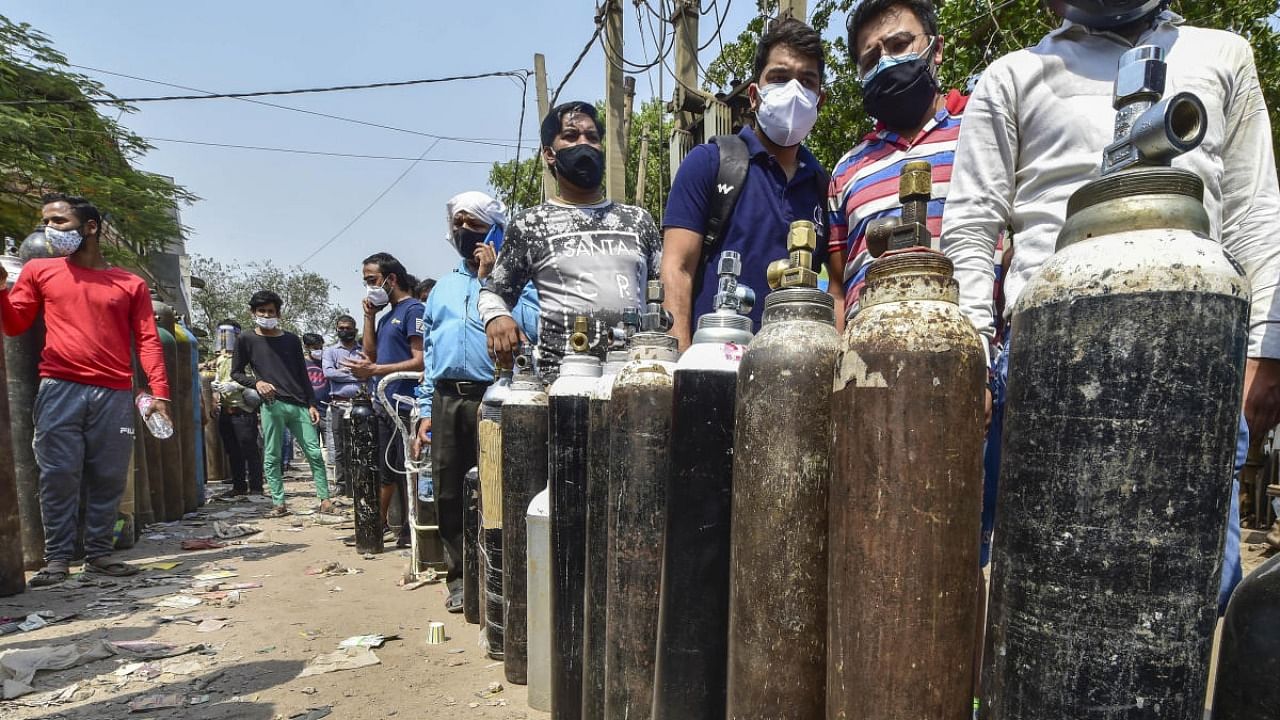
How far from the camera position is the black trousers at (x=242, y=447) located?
29.4 feet

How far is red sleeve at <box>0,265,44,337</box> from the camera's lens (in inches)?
185

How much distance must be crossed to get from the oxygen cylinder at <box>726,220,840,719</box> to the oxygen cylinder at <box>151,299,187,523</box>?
300 inches

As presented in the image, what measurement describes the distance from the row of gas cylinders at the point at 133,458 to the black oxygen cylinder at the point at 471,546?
298cm

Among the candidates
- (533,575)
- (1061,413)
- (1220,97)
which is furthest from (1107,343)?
(533,575)

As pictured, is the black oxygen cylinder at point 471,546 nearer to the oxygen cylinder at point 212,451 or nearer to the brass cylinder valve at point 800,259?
the brass cylinder valve at point 800,259

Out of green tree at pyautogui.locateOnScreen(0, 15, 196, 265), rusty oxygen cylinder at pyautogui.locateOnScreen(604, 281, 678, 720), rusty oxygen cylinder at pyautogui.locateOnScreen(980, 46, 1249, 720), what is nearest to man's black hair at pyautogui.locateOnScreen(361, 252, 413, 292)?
rusty oxygen cylinder at pyautogui.locateOnScreen(604, 281, 678, 720)

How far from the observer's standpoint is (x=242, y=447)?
9.40 m

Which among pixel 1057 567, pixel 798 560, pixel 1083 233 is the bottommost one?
pixel 798 560

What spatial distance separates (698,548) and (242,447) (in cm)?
963

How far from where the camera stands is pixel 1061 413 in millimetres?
886

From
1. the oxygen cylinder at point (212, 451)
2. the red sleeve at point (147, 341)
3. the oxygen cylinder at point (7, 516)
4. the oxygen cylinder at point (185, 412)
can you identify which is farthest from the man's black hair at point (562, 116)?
the oxygen cylinder at point (212, 451)

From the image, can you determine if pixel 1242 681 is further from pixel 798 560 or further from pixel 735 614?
pixel 735 614

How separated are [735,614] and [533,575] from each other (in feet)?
4.62

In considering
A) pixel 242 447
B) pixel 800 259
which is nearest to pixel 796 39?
pixel 800 259
